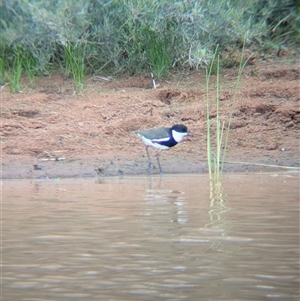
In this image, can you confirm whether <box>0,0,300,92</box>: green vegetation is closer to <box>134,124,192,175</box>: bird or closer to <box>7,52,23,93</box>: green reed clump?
<box>7,52,23,93</box>: green reed clump

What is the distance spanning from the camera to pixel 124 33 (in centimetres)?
1266

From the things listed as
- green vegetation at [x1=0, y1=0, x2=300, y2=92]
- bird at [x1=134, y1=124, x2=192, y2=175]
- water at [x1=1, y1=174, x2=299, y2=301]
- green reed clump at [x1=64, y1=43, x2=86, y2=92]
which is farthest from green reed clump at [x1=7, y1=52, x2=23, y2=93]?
water at [x1=1, y1=174, x2=299, y2=301]

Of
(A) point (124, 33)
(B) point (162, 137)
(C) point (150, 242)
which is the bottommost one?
(C) point (150, 242)

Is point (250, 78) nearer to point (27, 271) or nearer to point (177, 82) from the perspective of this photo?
point (177, 82)

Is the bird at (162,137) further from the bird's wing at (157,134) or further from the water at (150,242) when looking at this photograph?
the water at (150,242)

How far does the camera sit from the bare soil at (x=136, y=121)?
10.4 m

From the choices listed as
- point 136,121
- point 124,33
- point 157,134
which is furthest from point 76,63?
point 157,134

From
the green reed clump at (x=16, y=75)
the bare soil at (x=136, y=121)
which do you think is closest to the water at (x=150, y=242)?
the bare soil at (x=136, y=121)

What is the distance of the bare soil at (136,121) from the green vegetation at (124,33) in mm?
336

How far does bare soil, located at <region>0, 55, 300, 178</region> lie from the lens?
10.4 metres

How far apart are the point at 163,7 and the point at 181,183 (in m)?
3.88

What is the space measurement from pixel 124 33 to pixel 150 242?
24.3 feet

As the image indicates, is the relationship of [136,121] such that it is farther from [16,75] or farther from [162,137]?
[16,75]

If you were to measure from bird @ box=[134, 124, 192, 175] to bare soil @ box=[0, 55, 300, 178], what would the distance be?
28cm
